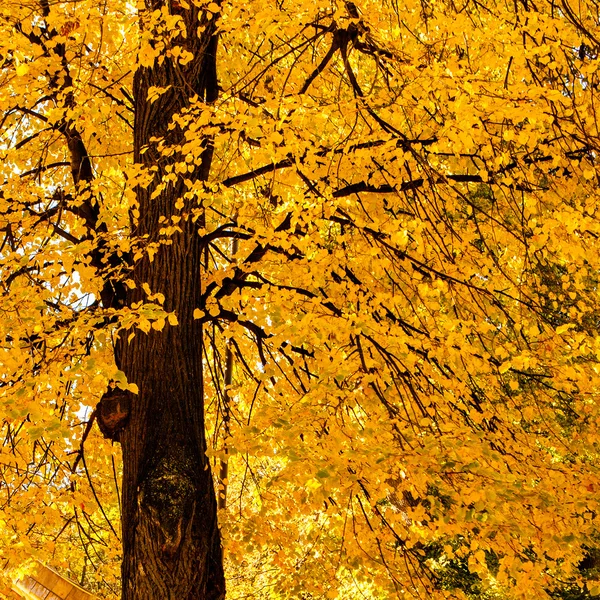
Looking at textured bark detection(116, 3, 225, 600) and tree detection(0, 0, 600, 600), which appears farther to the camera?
textured bark detection(116, 3, 225, 600)

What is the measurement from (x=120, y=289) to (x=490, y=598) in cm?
798

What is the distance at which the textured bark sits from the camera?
3.98 m

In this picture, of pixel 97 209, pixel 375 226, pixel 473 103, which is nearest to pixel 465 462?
pixel 375 226

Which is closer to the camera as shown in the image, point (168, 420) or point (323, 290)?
point (168, 420)

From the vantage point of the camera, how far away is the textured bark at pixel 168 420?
398 centimetres

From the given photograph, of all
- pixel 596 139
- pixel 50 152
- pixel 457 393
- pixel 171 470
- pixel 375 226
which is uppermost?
pixel 50 152

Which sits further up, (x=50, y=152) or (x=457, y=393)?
(x=50, y=152)

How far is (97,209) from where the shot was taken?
5188mm

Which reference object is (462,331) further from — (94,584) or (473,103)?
(94,584)

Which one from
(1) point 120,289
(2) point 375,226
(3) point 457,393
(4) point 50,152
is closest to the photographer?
(2) point 375,226

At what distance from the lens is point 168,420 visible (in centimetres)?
430

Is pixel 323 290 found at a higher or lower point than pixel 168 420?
higher

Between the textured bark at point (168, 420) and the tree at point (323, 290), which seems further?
the textured bark at point (168, 420)

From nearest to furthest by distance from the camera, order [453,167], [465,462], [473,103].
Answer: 1. [465,462]
2. [473,103]
3. [453,167]
